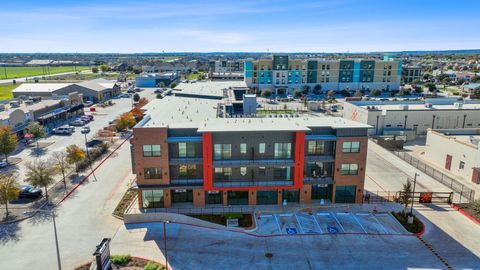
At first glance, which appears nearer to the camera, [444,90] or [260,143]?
[260,143]

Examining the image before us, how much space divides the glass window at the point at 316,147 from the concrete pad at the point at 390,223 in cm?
941

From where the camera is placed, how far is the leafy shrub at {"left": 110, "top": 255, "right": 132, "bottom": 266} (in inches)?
1107

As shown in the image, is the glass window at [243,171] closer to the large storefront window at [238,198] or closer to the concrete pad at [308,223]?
the large storefront window at [238,198]

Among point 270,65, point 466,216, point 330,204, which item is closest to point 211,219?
point 330,204

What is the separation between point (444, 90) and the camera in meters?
145

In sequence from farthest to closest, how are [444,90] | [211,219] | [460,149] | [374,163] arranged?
[444,90]
[374,163]
[460,149]
[211,219]

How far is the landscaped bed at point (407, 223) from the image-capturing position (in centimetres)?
3397

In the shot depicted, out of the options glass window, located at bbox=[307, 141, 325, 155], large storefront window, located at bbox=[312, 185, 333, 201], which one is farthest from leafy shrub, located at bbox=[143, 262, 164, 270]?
glass window, located at bbox=[307, 141, 325, 155]

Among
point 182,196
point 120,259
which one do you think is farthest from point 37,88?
point 120,259

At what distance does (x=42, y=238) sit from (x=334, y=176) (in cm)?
3156

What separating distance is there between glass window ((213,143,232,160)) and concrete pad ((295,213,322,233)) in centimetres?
1039

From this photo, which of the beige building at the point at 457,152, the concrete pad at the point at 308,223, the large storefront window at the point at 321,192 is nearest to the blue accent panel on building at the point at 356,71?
the beige building at the point at 457,152

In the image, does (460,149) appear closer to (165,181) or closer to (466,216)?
(466,216)

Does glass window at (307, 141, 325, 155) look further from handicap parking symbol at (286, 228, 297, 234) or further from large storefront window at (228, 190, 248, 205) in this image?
handicap parking symbol at (286, 228, 297, 234)
